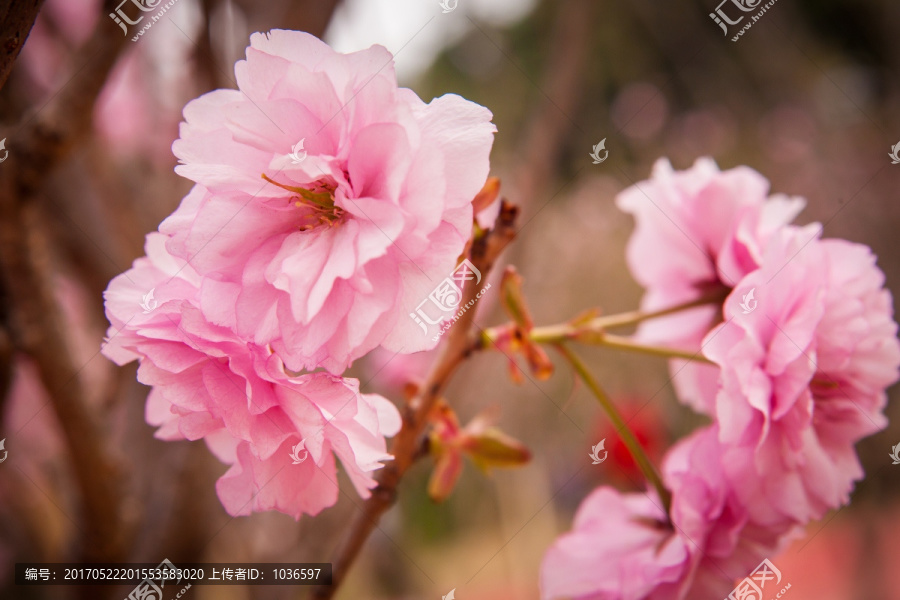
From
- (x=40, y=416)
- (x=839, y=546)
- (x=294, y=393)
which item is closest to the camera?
(x=294, y=393)

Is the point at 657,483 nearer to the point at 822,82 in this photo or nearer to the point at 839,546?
the point at 839,546

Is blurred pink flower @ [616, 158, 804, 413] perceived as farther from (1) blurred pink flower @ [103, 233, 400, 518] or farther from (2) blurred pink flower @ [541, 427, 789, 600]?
(1) blurred pink flower @ [103, 233, 400, 518]

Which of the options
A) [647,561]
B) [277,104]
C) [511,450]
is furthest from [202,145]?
[647,561]

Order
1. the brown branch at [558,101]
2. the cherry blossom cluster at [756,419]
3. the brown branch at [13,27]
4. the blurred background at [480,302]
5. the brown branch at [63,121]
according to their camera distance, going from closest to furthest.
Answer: the brown branch at [13,27]
the cherry blossom cluster at [756,419]
the brown branch at [63,121]
the blurred background at [480,302]
the brown branch at [558,101]
